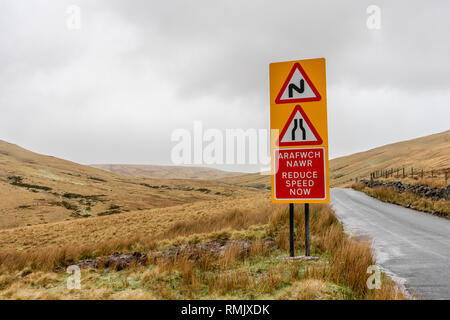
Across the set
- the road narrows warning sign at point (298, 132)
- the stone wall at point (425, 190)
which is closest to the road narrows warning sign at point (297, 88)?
the road narrows warning sign at point (298, 132)

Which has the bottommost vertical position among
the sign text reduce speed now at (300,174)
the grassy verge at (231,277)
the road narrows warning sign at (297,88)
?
the grassy verge at (231,277)

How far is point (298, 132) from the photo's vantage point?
17.9 feet

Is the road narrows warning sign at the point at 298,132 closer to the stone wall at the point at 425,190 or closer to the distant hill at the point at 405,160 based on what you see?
the stone wall at the point at 425,190

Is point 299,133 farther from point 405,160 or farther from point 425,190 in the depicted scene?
point 405,160

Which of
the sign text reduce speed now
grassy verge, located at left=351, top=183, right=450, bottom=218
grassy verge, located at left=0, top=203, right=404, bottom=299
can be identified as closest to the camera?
grassy verge, located at left=0, top=203, right=404, bottom=299

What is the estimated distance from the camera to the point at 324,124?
17.6 ft

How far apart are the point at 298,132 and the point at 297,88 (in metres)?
0.88

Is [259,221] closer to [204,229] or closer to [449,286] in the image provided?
[204,229]

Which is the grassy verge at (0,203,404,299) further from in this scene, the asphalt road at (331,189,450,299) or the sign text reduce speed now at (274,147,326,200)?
the sign text reduce speed now at (274,147,326,200)

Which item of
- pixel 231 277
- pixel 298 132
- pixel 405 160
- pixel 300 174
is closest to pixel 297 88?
pixel 298 132

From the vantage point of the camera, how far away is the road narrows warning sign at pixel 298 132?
539 cm

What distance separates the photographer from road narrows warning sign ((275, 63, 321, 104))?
5441mm

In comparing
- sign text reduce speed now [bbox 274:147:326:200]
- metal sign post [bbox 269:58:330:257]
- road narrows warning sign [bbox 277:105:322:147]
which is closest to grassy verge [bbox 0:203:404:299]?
metal sign post [bbox 269:58:330:257]

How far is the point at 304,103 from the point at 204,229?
6.58 meters
